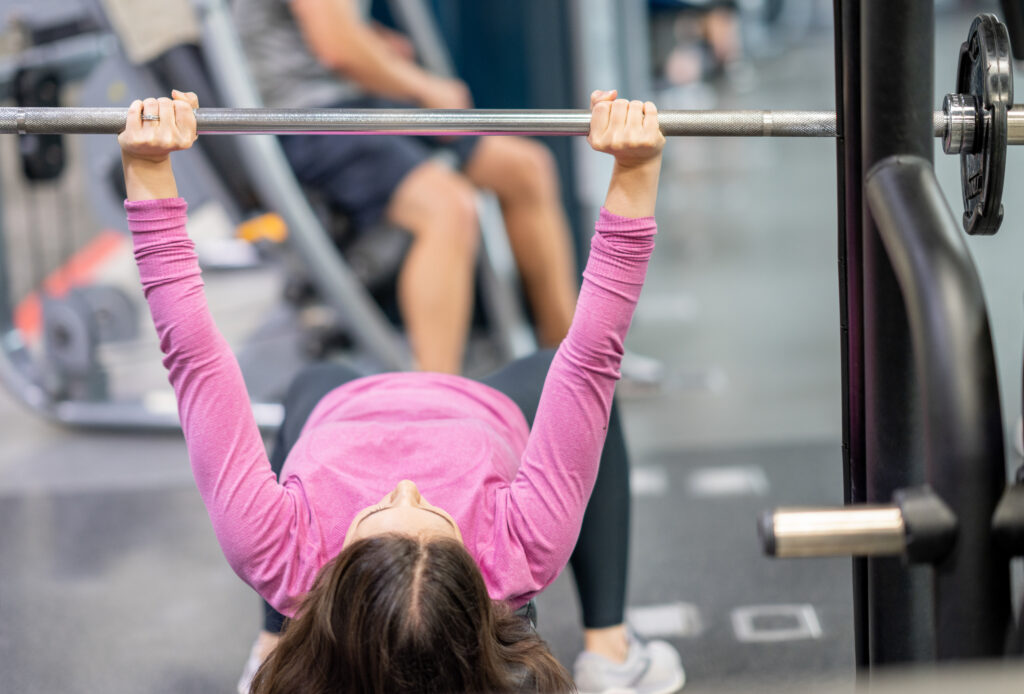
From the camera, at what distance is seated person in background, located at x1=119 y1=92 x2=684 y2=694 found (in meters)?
0.74

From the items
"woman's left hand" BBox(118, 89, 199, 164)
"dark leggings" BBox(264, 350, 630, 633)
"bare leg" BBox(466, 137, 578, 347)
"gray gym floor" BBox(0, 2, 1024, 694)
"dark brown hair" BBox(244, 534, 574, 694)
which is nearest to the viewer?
"dark brown hair" BBox(244, 534, 574, 694)

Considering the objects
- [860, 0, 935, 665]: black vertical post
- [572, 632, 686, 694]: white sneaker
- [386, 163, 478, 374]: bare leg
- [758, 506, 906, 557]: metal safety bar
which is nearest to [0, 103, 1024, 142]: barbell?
[860, 0, 935, 665]: black vertical post

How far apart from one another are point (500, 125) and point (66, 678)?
36.4 inches

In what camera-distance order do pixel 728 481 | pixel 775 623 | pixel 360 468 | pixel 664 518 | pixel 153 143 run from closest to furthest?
pixel 153 143
pixel 360 468
pixel 775 623
pixel 664 518
pixel 728 481

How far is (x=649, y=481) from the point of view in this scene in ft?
6.20

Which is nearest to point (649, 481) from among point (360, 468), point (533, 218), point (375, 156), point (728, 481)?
point (728, 481)

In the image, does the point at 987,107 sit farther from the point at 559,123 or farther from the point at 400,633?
the point at 400,633

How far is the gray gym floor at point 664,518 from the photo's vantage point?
1311mm

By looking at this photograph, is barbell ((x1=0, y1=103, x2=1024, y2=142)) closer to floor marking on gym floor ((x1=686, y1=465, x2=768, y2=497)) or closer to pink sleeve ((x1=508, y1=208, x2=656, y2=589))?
pink sleeve ((x1=508, y1=208, x2=656, y2=589))

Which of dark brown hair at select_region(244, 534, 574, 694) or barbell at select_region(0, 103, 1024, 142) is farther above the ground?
barbell at select_region(0, 103, 1024, 142)

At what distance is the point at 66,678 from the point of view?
4.15 ft

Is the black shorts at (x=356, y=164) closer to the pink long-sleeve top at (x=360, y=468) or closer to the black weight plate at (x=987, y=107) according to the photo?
the pink long-sleeve top at (x=360, y=468)

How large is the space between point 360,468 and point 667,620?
0.62 m

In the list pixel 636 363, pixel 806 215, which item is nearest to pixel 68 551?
pixel 636 363
